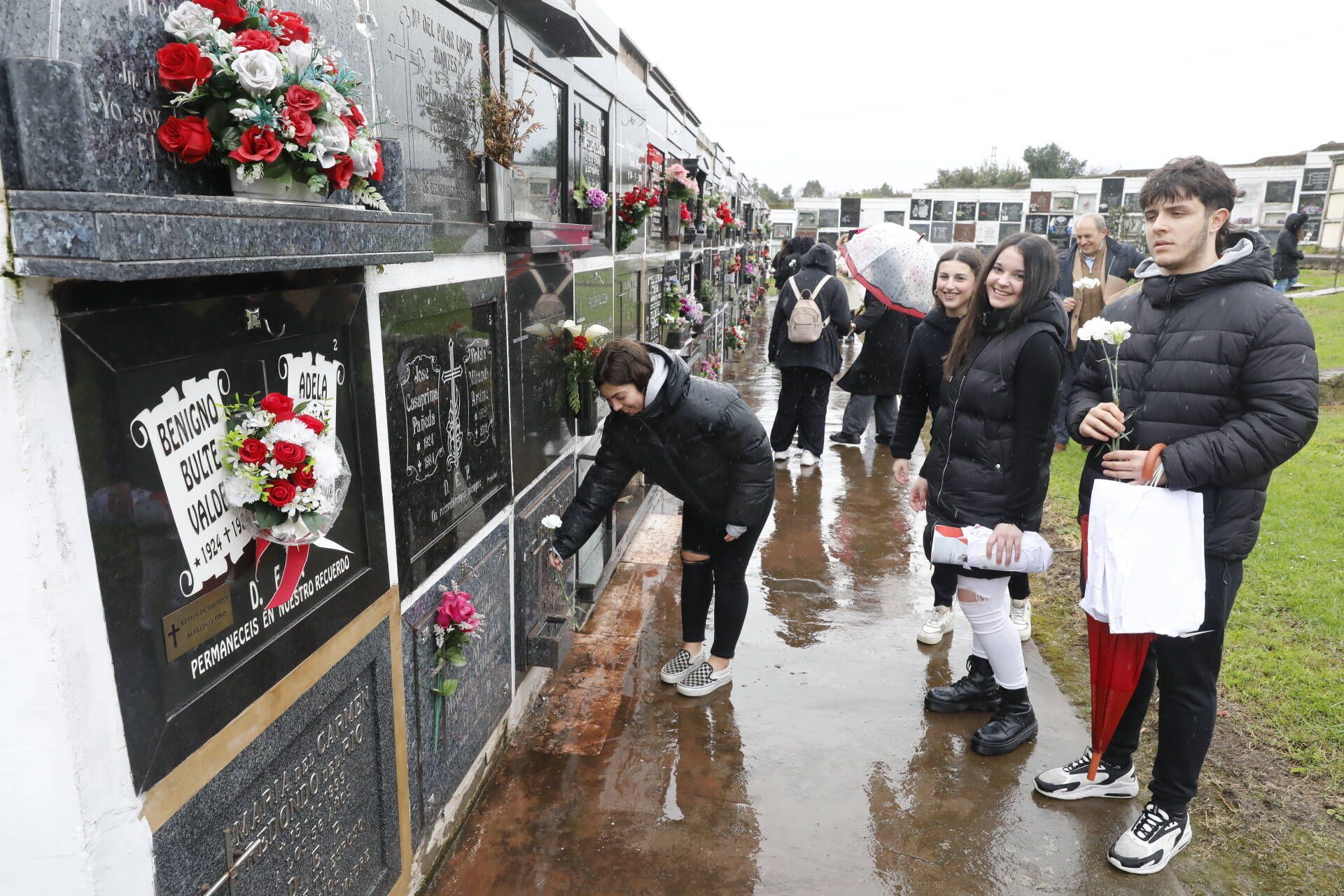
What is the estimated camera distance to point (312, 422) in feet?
5.35

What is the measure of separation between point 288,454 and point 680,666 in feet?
8.29

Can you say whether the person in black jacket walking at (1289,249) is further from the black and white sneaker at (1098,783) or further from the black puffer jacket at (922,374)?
the black and white sneaker at (1098,783)

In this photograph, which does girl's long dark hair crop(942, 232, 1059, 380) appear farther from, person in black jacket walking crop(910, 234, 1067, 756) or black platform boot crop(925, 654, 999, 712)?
black platform boot crop(925, 654, 999, 712)

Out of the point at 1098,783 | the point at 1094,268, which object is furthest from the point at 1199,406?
the point at 1094,268

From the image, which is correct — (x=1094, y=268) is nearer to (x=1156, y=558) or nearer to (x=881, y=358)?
(x=881, y=358)

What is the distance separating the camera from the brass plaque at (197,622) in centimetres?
147

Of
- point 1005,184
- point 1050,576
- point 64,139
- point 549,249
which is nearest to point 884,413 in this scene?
point 1050,576

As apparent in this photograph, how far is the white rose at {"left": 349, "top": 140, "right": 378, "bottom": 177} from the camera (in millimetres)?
1651

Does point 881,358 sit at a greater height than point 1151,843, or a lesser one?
greater

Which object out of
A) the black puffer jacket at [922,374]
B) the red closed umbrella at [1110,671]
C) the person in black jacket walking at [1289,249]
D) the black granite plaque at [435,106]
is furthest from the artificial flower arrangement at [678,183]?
the person in black jacket walking at [1289,249]

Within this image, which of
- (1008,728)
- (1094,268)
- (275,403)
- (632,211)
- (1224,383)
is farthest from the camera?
(1094,268)

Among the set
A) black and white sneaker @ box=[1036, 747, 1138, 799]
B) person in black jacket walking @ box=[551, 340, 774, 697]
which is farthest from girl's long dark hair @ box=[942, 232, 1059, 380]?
black and white sneaker @ box=[1036, 747, 1138, 799]

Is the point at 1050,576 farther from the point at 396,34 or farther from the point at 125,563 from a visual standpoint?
the point at 125,563

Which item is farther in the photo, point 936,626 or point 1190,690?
point 936,626
